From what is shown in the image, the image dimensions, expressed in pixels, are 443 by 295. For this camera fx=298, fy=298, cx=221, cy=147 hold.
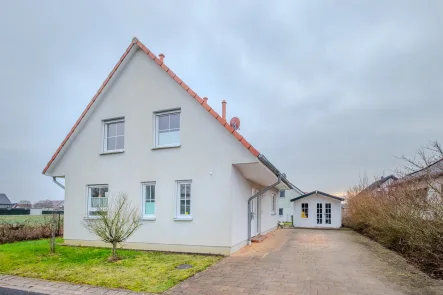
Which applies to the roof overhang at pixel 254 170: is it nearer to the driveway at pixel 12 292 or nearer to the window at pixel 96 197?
the window at pixel 96 197

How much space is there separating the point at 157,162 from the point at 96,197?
3.49 meters

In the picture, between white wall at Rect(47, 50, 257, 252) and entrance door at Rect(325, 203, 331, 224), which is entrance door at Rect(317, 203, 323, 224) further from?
white wall at Rect(47, 50, 257, 252)

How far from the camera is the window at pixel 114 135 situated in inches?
496

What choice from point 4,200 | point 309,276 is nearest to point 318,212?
point 309,276

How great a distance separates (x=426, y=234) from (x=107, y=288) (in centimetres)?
738

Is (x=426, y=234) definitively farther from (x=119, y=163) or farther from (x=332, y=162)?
(x=332, y=162)

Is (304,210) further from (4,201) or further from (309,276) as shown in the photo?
(4,201)

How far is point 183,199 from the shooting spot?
36.3 feet

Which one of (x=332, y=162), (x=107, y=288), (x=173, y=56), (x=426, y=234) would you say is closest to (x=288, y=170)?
(x=332, y=162)

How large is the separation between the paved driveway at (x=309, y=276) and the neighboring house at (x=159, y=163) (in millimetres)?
1970

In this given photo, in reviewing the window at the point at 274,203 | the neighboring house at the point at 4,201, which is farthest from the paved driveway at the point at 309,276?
the neighboring house at the point at 4,201

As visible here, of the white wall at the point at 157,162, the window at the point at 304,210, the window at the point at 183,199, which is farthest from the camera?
the window at the point at 304,210

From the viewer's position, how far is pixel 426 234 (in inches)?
278

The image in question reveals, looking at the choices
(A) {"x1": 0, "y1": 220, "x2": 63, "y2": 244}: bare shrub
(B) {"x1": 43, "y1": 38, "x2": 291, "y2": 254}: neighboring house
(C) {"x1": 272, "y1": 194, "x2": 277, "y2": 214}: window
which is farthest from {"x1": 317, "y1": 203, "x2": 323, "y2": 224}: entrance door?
(A) {"x1": 0, "y1": 220, "x2": 63, "y2": 244}: bare shrub
